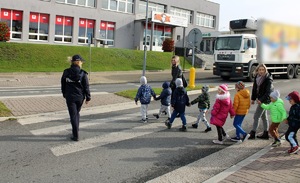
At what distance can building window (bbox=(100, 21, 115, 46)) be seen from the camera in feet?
129

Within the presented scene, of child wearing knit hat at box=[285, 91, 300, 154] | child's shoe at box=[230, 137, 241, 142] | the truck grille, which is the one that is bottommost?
child's shoe at box=[230, 137, 241, 142]

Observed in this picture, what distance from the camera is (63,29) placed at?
36.1 metres

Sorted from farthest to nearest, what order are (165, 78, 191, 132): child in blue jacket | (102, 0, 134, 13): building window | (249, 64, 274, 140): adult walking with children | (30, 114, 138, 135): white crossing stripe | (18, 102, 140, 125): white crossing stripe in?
(102, 0, 134, 13): building window < (18, 102, 140, 125): white crossing stripe < (165, 78, 191, 132): child in blue jacket < (30, 114, 138, 135): white crossing stripe < (249, 64, 274, 140): adult walking with children

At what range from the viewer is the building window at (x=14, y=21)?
31.9m

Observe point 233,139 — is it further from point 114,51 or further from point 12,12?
point 12,12

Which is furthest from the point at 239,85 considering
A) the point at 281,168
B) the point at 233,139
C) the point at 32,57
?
the point at 32,57

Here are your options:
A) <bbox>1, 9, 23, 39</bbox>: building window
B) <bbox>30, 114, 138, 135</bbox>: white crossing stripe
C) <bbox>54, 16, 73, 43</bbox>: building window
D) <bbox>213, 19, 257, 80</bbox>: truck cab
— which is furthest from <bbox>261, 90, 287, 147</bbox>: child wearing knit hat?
<bbox>54, 16, 73, 43</bbox>: building window

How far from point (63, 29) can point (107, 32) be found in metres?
6.02

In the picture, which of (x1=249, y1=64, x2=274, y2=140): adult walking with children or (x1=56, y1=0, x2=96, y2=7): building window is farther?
(x1=56, y1=0, x2=96, y2=7): building window

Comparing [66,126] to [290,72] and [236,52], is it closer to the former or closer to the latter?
[236,52]

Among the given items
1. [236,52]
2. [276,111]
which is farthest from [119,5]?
[276,111]

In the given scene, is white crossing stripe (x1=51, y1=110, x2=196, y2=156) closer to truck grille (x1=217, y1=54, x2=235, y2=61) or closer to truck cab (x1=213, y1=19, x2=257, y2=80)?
truck cab (x1=213, y1=19, x2=257, y2=80)

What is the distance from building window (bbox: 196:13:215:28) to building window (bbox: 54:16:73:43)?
24.2 m

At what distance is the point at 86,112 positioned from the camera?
961 cm
